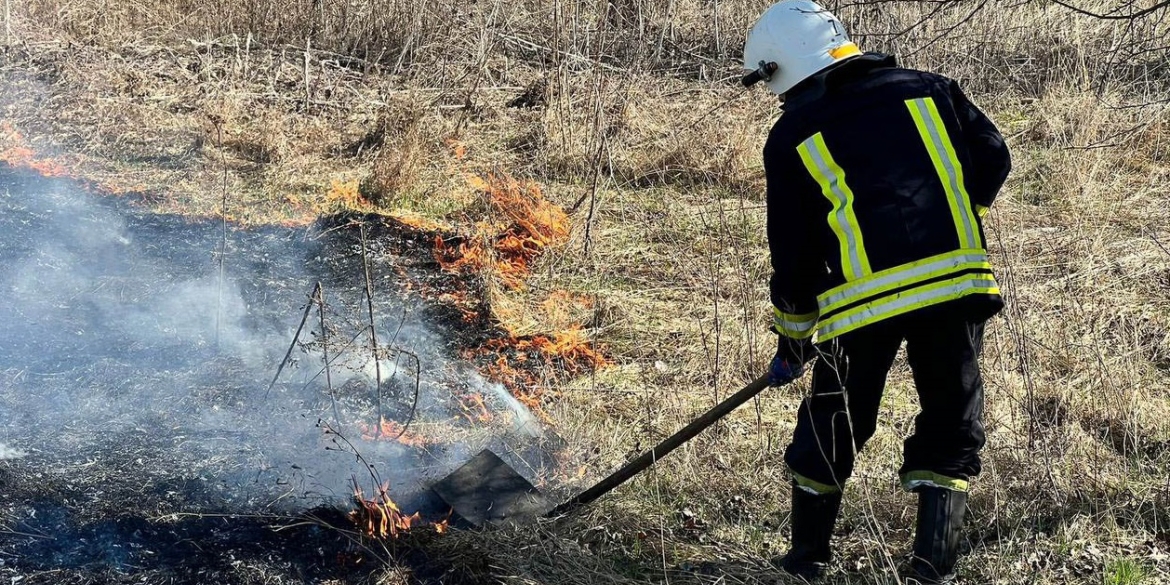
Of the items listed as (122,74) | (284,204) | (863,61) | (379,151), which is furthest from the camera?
(122,74)

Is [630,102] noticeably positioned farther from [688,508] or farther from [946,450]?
[946,450]

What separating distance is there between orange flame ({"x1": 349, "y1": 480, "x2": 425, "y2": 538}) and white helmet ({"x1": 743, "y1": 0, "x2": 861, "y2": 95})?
201 centimetres

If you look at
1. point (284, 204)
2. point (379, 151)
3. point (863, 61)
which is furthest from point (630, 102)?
point (863, 61)

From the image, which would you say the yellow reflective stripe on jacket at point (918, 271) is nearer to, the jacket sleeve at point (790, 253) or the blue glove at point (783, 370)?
the jacket sleeve at point (790, 253)

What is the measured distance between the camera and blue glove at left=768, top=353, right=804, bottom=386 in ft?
11.4

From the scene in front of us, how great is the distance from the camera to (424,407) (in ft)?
16.1

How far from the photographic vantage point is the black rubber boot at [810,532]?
11.4 ft

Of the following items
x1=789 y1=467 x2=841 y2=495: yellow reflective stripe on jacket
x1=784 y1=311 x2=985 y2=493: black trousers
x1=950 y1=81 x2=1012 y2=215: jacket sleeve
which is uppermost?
x1=950 y1=81 x2=1012 y2=215: jacket sleeve

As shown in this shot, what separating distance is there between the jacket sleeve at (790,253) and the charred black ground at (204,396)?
1.47 metres

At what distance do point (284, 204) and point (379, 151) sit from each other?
83 centimetres

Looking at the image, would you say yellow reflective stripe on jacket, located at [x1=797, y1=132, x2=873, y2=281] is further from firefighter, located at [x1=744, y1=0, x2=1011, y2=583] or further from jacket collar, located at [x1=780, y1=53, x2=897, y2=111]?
jacket collar, located at [x1=780, y1=53, x2=897, y2=111]

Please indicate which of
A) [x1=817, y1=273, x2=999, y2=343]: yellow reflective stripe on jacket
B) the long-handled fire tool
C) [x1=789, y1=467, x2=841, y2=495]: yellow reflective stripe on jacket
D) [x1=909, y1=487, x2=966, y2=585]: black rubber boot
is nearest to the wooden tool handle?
the long-handled fire tool

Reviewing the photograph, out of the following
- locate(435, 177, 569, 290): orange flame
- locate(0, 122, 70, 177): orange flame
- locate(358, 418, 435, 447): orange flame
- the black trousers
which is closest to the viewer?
the black trousers

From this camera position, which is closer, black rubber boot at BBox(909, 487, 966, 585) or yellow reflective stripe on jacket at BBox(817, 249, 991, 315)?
yellow reflective stripe on jacket at BBox(817, 249, 991, 315)
